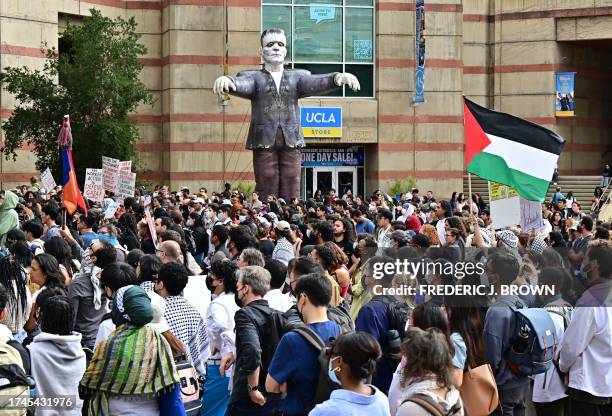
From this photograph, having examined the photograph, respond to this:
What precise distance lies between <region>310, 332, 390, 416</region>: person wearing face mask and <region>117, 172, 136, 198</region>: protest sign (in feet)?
45.2

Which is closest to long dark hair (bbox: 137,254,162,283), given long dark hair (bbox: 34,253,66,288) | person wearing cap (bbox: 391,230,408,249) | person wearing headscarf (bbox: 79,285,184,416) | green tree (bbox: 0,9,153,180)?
long dark hair (bbox: 34,253,66,288)

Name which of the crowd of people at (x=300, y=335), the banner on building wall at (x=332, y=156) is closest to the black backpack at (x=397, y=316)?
the crowd of people at (x=300, y=335)

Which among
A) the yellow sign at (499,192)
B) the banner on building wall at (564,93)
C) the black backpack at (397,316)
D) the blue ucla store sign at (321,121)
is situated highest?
the banner on building wall at (564,93)

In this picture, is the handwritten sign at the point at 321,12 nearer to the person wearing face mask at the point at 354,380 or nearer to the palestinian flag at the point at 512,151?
the palestinian flag at the point at 512,151

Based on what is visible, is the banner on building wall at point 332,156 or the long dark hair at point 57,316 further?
the banner on building wall at point 332,156

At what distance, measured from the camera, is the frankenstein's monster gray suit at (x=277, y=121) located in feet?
86.7

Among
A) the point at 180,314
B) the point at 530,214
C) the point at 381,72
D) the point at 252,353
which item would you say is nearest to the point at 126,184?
the point at 530,214

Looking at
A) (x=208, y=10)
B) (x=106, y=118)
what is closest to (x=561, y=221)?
(x=106, y=118)

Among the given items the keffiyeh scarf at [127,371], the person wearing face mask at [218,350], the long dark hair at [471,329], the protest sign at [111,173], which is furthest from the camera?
the protest sign at [111,173]

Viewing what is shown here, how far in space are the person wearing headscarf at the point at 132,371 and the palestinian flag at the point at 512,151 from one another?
17.1 feet

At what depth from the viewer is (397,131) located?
3684 centimetres

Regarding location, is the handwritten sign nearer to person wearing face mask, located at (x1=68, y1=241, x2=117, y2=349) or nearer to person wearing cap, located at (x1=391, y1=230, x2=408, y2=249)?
person wearing cap, located at (x1=391, y1=230, x2=408, y2=249)

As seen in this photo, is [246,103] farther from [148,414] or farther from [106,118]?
[148,414]

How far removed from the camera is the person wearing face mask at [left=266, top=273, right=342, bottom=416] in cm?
659
